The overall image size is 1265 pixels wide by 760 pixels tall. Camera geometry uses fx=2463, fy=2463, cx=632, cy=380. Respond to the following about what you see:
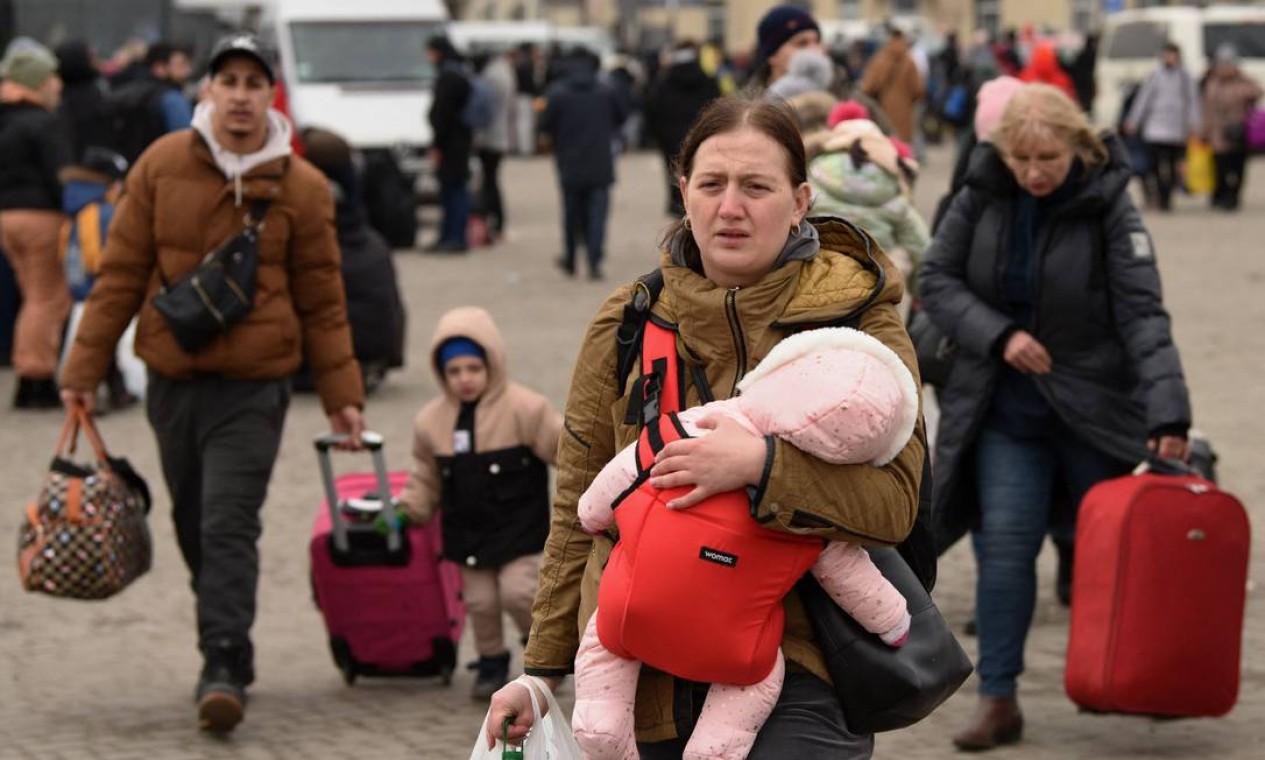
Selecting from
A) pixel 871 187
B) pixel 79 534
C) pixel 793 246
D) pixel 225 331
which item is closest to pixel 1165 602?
pixel 871 187

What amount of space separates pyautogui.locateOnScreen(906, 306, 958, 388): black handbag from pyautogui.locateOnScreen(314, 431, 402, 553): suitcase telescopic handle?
155cm

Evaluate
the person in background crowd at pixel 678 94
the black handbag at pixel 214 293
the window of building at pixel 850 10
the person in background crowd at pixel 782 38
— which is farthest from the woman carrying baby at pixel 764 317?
the window of building at pixel 850 10

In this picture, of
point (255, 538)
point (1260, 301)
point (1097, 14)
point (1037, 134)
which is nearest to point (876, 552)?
point (1037, 134)

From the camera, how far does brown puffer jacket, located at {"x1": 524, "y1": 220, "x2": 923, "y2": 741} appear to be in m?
3.51

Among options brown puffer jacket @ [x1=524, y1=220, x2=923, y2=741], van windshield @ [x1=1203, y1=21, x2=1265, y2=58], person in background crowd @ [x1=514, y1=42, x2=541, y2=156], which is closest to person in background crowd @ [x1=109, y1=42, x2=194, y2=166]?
brown puffer jacket @ [x1=524, y1=220, x2=923, y2=741]

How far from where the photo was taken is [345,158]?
41.4 ft

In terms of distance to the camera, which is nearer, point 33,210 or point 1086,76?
point 33,210

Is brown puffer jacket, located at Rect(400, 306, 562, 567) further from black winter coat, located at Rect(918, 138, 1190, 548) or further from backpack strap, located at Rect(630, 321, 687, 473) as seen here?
backpack strap, located at Rect(630, 321, 687, 473)

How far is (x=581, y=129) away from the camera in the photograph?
19.2m

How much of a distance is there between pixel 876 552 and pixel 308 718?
3.64 m

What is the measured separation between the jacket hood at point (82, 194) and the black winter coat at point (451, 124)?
28.0 feet

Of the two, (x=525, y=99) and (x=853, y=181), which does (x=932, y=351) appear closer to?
(x=853, y=181)

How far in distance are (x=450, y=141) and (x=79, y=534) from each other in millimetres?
14680

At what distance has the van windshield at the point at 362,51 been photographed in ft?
81.8
